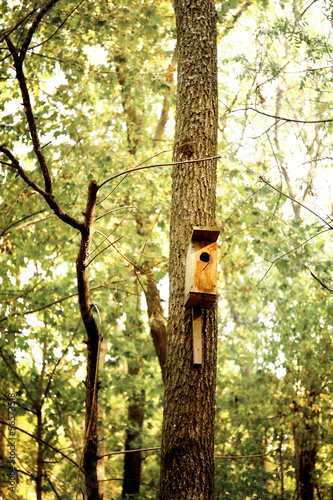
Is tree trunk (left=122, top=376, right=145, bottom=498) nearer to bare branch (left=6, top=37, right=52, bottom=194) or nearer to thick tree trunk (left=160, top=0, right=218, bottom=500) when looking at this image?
thick tree trunk (left=160, top=0, right=218, bottom=500)

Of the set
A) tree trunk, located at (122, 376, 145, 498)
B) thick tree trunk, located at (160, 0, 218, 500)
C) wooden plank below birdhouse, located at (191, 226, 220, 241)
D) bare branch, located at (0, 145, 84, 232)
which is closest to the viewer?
bare branch, located at (0, 145, 84, 232)

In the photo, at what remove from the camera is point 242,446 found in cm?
613

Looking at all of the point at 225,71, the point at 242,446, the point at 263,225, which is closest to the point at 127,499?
the point at 242,446

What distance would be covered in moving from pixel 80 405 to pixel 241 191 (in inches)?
131

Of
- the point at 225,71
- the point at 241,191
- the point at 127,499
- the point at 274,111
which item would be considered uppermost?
the point at 274,111

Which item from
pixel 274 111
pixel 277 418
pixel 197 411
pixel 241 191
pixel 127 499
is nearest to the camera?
pixel 197 411

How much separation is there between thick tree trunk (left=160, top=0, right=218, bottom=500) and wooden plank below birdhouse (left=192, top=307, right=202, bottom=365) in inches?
2.4

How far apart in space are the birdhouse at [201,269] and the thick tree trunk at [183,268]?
144 mm

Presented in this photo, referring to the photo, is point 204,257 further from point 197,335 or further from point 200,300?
point 197,335

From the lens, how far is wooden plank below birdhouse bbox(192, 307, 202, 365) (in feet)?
7.77

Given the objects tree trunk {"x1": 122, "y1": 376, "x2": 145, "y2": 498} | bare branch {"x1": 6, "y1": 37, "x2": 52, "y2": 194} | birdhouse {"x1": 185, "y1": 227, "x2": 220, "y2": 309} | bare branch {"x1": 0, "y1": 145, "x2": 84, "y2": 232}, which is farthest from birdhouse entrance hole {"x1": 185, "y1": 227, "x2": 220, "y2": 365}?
tree trunk {"x1": 122, "y1": 376, "x2": 145, "y2": 498}

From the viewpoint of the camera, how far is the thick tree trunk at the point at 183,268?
2.29 metres

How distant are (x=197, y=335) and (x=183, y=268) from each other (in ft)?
1.38

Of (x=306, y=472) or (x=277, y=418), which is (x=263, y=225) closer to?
(x=277, y=418)
